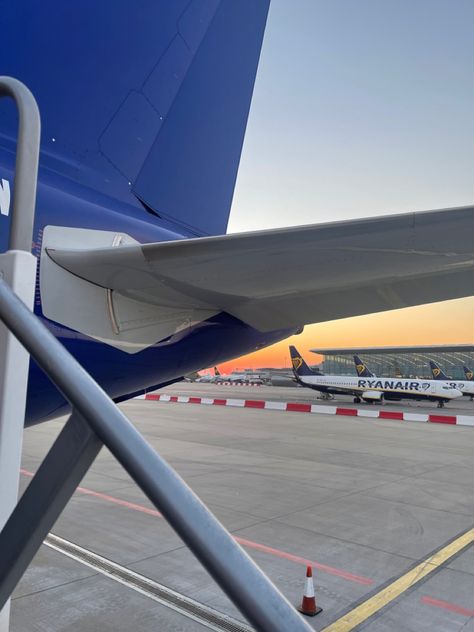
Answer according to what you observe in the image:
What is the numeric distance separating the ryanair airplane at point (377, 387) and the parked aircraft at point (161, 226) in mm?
34998

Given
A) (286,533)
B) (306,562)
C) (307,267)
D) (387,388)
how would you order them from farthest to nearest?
(387,388) → (286,533) → (306,562) → (307,267)

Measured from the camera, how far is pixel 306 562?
Answer: 248 inches

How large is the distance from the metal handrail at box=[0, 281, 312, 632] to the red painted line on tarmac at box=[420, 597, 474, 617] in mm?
5084

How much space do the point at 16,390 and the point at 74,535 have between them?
6.28 metres

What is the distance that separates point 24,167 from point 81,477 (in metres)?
1.18

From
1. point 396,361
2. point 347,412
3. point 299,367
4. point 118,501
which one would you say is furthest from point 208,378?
point 118,501

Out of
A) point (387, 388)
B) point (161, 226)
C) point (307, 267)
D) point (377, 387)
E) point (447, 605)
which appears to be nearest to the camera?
point (307, 267)

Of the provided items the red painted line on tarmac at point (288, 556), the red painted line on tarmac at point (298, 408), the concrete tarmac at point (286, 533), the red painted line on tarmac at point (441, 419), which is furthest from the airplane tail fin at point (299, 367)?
the red painted line on tarmac at point (288, 556)

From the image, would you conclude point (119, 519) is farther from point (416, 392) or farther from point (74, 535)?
point (416, 392)

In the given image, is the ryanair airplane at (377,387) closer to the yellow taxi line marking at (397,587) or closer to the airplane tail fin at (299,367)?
the airplane tail fin at (299,367)

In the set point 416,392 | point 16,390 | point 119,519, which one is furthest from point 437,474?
point 416,392

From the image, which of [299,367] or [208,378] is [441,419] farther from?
[208,378]

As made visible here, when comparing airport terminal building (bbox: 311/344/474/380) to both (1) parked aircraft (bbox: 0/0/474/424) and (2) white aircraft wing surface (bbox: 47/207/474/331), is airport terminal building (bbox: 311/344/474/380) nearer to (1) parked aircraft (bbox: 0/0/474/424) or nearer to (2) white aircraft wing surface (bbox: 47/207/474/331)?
(1) parked aircraft (bbox: 0/0/474/424)

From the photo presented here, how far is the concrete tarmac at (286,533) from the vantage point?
16.3 ft
